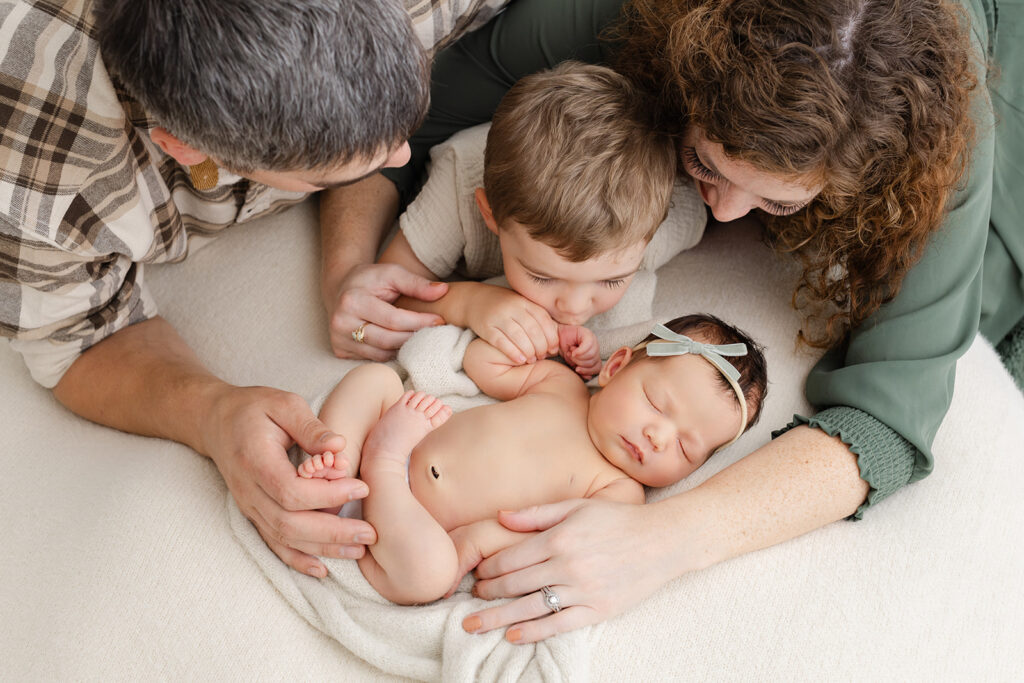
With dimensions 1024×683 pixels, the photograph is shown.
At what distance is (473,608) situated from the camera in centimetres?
128

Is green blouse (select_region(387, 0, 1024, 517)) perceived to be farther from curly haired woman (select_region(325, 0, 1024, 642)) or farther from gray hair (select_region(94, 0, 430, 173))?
gray hair (select_region(94, 0, 430, 173))

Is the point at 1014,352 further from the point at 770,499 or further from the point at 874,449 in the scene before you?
the point at 770,499

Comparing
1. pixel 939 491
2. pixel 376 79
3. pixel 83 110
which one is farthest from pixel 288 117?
pixel 939 491

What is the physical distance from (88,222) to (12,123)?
199 millimetres

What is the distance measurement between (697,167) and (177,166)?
3.19 feet

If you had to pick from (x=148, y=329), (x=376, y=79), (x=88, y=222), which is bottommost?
(x=148, y=329)

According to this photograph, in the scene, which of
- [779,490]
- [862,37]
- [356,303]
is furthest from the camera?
[356,303]

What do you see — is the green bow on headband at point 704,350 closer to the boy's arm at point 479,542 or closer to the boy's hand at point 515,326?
the boy's hand at point 515,326

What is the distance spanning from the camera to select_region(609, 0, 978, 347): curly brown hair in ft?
4.05

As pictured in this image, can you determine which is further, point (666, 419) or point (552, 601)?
point (666, 419)

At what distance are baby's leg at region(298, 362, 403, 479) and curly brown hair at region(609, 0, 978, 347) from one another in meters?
0.69

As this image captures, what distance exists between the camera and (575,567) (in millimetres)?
1262

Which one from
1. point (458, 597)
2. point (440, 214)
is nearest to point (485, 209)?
point (440, 214)

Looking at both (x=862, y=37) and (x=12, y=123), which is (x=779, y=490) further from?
(x=12, y=123)
